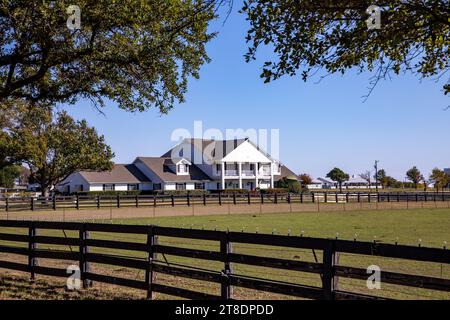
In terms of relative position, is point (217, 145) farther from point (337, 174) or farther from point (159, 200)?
point (337, 174)

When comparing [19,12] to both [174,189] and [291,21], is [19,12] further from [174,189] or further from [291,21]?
[174,189]

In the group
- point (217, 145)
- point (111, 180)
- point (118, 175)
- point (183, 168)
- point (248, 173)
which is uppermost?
point (217, 145)

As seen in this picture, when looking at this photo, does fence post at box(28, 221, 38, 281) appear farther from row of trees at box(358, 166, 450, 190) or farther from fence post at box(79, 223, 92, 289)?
row of trees at box(358, 166, 450, 190)

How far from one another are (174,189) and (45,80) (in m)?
68.3

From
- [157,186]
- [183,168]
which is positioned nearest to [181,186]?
A: [183,168]

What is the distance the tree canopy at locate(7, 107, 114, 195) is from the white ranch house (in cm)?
1613

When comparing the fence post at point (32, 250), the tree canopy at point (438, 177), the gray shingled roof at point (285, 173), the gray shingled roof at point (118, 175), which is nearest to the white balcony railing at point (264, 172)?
the gray shingled roof at point (285, 173)

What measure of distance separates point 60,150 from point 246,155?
35251 mm

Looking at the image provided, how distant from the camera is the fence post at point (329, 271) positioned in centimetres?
757

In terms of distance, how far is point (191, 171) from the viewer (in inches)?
3376
